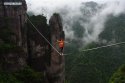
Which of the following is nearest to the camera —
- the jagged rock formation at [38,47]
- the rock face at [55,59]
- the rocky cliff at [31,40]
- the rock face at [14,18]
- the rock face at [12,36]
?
the rock face at [12,36]

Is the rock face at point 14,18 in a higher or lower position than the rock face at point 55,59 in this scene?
higher

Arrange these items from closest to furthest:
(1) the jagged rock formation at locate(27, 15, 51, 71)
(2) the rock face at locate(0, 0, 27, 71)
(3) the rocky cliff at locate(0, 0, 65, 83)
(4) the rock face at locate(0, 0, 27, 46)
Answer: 1. (2) the rock face at locate(0, 0, 27, 71)
2. (3) the rocky cliff at locate(0, 0, 65, 83)
3. (4) the rock face at locate(0, 0, 27, 46)
4. (1) the jagged rock formation at locate(27, 15, 51, 71)

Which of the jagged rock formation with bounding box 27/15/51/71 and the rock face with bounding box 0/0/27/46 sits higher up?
the rock face with bounding box 0/0/27/46

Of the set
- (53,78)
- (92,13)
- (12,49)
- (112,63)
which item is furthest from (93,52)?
(92,13)

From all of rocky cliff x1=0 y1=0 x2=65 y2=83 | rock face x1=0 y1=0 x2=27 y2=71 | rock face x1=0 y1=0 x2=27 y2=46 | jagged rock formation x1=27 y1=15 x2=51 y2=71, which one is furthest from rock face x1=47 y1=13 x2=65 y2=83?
rock face x1=0 y1=0 x2=27 y2=46

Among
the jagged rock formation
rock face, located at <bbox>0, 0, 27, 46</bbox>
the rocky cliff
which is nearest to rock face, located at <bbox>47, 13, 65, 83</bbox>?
the rocky cliff

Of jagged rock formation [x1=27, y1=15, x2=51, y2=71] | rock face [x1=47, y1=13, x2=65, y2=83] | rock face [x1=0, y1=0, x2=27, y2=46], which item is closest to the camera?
rock face [x1=0, y1=0, x2=27, y2=46]

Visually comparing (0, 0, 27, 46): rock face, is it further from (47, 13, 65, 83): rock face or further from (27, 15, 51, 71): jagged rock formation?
(47, 13, 65, 83): rock face

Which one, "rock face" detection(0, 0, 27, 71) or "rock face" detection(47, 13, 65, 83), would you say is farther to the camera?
"rock face" detection(47, 13, 65, 83)

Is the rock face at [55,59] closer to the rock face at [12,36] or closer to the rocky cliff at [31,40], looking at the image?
the rocky cliff at [31,40]

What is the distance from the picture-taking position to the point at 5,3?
85.8 ft

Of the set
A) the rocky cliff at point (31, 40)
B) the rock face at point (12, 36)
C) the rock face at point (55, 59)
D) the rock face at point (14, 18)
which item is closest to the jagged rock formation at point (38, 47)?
the rocky cliff at point (31, 40)

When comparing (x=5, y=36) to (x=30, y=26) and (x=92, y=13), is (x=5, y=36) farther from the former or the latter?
(x=92, y=13)

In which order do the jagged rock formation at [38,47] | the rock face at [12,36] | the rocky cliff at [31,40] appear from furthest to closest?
→ the jagged rock formation at [38,47] → the rocky cliff at [31,40] → the rock face at [12,36]
